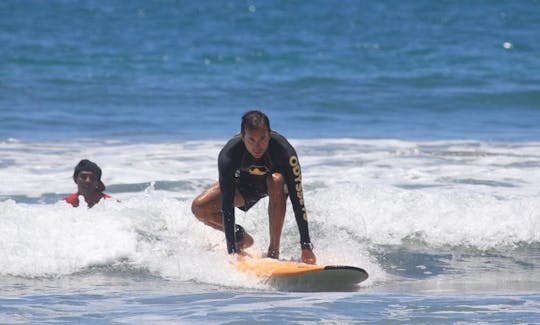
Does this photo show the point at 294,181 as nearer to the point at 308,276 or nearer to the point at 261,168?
the point at 261,168

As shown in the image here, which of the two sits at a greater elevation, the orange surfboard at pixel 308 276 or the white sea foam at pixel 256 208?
the white sea foam at pixel 256 208

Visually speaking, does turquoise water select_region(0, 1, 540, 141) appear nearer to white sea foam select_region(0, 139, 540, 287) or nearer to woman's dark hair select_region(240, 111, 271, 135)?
white sea foam select_region(0, 139, 540, 287)

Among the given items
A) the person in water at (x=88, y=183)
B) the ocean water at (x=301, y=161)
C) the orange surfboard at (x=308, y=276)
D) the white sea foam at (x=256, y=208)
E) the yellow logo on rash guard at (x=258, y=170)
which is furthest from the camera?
the person in water at (x=88, y=183)

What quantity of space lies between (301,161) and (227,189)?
6279mm

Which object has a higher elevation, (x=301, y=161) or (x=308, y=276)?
(x=301, y=161)

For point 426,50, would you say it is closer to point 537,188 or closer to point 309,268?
point 537,188

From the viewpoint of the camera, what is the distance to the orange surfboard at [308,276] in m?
7.02

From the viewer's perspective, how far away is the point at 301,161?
44.4 ft

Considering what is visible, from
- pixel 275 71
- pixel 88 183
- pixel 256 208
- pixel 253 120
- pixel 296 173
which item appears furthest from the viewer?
pixel 275 71

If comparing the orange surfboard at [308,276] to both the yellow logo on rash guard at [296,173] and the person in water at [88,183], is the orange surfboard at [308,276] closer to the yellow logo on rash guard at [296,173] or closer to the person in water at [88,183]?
the yellow logo on rash guard at [296,173]

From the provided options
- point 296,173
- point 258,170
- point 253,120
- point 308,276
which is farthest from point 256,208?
point 253,120

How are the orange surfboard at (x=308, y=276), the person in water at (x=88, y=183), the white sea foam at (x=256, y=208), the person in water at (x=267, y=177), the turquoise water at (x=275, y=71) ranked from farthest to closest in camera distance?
1. the turquoise water at (x=275, y=71)
2. the person in water at (x=88, y=183)
3. the white sea foam at (x=256, y=208)
4. the person in water at (x=267, y=177)
5. the orange surfboard at (x=308, y=276)

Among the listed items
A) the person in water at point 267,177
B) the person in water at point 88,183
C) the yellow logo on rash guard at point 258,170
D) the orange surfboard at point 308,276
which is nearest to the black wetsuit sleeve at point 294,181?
the person in water at point 267,177

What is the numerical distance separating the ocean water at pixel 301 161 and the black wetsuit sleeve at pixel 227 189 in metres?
0.26
